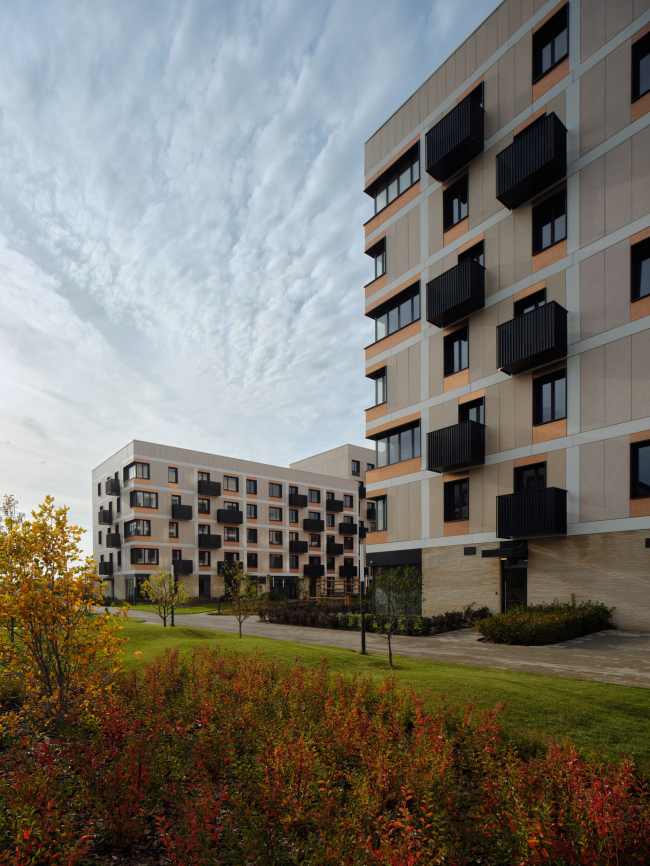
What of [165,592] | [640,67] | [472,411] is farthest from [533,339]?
[165,592]

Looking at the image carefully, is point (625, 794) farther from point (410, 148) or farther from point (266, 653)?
point (410, 148)

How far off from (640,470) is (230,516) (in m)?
45.1

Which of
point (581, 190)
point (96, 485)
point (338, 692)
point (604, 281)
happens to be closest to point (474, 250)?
point (581, 190)

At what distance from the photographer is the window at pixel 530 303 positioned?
73.8 feet

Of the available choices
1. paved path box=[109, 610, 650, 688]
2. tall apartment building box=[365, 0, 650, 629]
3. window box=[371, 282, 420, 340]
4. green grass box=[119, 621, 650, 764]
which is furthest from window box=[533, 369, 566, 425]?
green grass box=[119, 621, 650, 764]

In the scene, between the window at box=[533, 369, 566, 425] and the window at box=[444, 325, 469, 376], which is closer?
the window at box=[533, 369, 566, 425]

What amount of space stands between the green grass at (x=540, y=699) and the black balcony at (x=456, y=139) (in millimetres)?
22438

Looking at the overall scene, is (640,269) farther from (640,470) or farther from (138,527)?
(138,527)

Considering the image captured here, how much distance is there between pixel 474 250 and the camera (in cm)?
2562

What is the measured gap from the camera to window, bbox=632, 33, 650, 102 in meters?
19.7

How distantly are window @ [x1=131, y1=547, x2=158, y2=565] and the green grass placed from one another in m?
39.8

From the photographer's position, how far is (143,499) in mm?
52406

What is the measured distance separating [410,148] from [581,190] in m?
11.5

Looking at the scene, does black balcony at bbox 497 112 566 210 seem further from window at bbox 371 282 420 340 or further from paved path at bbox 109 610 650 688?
paved path at bbox 109 610 650 688
